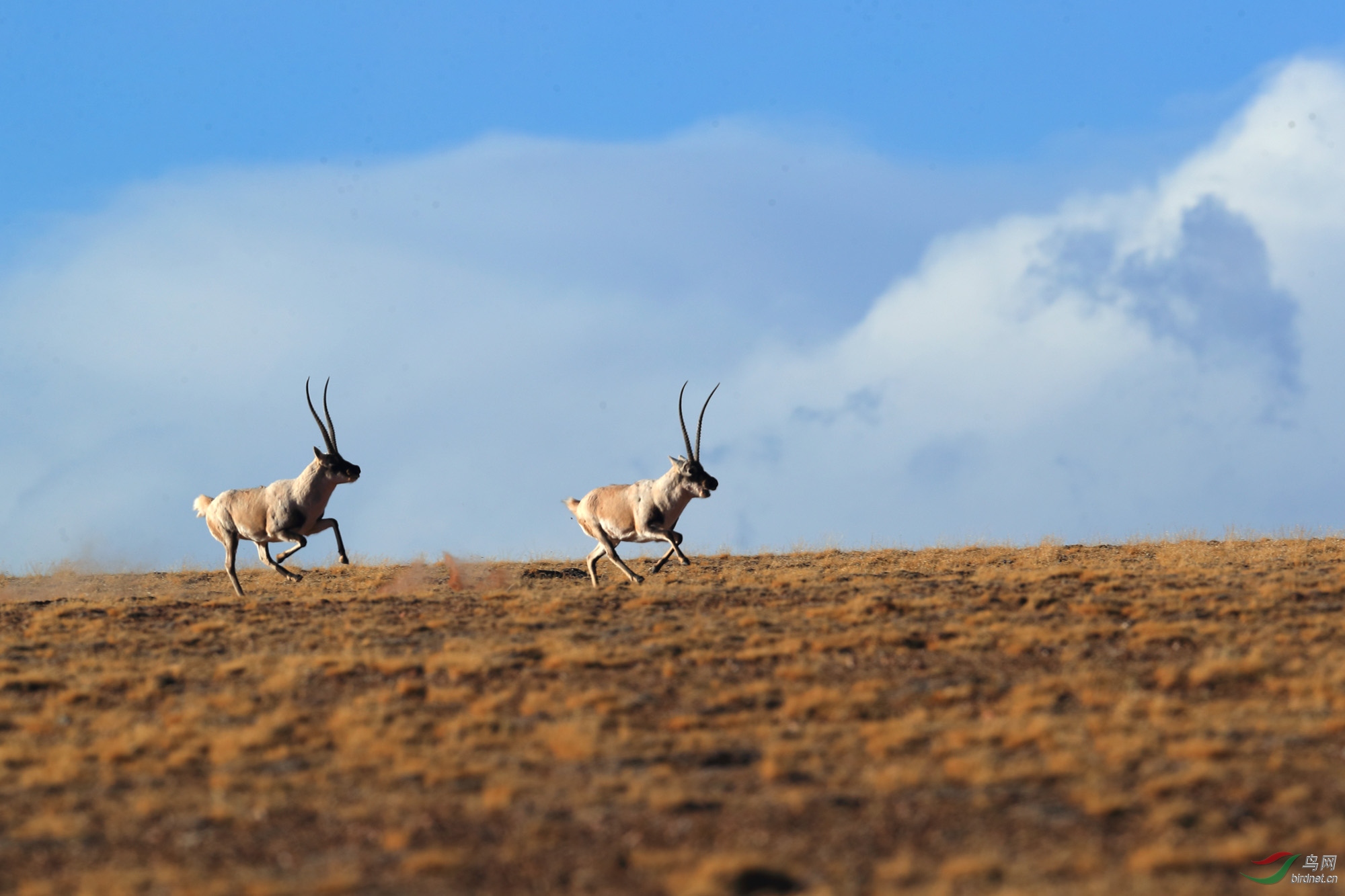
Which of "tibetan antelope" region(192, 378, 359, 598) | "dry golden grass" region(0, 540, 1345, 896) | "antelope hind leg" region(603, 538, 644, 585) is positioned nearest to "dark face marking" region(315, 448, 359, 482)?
"tibetan antelope" region(192, 378, 359, 598)

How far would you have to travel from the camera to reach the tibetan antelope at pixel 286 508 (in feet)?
80.3

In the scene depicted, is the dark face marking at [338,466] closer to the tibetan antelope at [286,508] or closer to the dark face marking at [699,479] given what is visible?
the tibetan antelope at [286,508]

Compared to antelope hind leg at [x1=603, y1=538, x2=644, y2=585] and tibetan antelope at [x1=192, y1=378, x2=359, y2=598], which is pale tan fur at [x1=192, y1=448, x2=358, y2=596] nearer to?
tibetan antelope at [x1=192, y1=378, x2=359, y2=598]

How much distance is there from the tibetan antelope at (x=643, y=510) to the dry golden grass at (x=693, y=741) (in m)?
3.10

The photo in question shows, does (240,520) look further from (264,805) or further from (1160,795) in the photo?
(1160,795)

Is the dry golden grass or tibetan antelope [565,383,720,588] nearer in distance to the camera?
the dry golden grass

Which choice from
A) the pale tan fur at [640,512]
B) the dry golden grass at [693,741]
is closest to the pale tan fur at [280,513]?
the dry golden grass at [693,741]

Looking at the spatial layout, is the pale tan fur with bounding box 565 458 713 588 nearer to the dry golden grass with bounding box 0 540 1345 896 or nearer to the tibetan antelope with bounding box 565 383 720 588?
the tibetan antelope with bounding box 565 383 720 588

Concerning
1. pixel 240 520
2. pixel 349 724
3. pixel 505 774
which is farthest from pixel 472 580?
pixel 505 774

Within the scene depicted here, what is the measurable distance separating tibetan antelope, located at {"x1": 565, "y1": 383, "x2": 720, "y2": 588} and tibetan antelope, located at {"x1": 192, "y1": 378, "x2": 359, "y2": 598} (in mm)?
4809

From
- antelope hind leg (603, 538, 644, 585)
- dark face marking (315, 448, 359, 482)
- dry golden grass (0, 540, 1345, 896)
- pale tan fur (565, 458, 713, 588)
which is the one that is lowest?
dry golden grass (0, 540, 1345, 896)

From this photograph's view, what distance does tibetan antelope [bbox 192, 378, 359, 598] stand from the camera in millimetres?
Answer: 24484

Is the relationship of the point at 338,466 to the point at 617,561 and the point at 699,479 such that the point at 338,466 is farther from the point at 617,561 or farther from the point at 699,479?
the point at 699,479

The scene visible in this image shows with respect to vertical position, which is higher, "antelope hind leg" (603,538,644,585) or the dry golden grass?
"antelope hind leg" (603,538,644,585)
